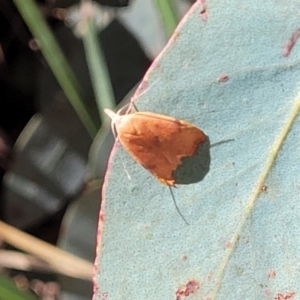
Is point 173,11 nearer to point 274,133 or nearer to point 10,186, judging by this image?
point 274,133

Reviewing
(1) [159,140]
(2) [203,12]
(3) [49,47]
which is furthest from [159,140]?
(3) [49,47]

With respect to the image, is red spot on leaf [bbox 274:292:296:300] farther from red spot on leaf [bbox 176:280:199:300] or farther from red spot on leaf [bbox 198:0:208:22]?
red spot on leaf [bbox 198:0:208:22]

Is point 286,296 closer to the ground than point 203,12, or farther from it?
closer to the ground

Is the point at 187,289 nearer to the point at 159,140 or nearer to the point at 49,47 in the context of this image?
the point at 159,140

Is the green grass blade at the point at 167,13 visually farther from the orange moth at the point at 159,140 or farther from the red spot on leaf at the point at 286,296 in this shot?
the red spot on leaf at the point at 286,296

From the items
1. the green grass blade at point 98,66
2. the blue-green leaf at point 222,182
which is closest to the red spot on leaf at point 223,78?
the blue-green leaf at point 222,182

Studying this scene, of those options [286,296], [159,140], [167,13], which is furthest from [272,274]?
[167,13]

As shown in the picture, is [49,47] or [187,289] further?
[49,47]

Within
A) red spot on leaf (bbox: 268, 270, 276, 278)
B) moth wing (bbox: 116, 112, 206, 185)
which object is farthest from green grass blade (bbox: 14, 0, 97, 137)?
red spot on leaf (bbox: 268, 270, 276, 278)

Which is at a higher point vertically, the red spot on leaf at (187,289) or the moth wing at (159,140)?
the moth wing at (159,140)
